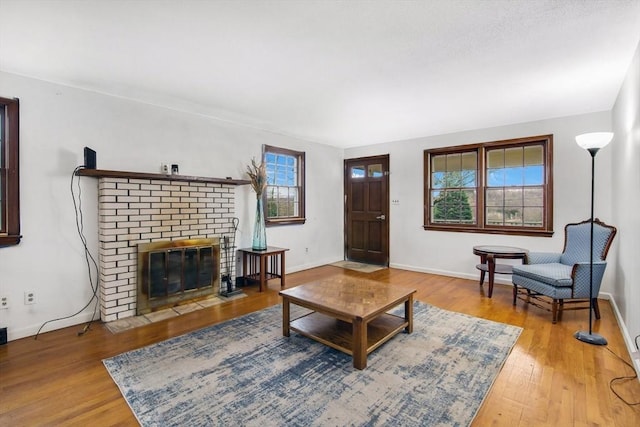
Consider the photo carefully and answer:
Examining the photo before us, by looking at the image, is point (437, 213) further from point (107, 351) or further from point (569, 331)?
point (107, 351)

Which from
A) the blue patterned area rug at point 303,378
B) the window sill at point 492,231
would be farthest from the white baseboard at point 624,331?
the window sill at point 492,231

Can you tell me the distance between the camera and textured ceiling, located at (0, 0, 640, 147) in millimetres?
1875

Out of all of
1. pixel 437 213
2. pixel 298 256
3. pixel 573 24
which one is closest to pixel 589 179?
pixel 437 213

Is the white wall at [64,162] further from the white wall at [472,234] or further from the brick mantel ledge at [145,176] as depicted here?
the white wall at [472,234]

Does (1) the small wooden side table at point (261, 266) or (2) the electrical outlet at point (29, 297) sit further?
(1) the small wooden side table at point (261, 266)

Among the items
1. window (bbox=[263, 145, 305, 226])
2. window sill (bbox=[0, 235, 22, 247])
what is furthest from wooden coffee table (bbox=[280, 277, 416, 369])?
window sill (bbox=[0, 235, 22, 247])

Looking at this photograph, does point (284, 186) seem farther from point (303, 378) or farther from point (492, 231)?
point (303, 378)

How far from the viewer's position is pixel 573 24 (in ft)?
6.61

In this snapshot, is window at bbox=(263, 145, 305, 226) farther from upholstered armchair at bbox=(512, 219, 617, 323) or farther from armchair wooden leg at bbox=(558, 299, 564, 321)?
armchair wooden leg at bbox=(558, 299, 564, 321)

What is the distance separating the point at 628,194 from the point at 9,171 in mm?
5373

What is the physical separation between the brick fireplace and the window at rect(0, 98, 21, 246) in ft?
1.57

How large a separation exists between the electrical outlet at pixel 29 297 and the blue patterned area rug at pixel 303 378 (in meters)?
1.18

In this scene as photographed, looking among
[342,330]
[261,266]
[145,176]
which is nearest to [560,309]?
[342,330]

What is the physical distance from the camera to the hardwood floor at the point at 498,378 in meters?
1.73
